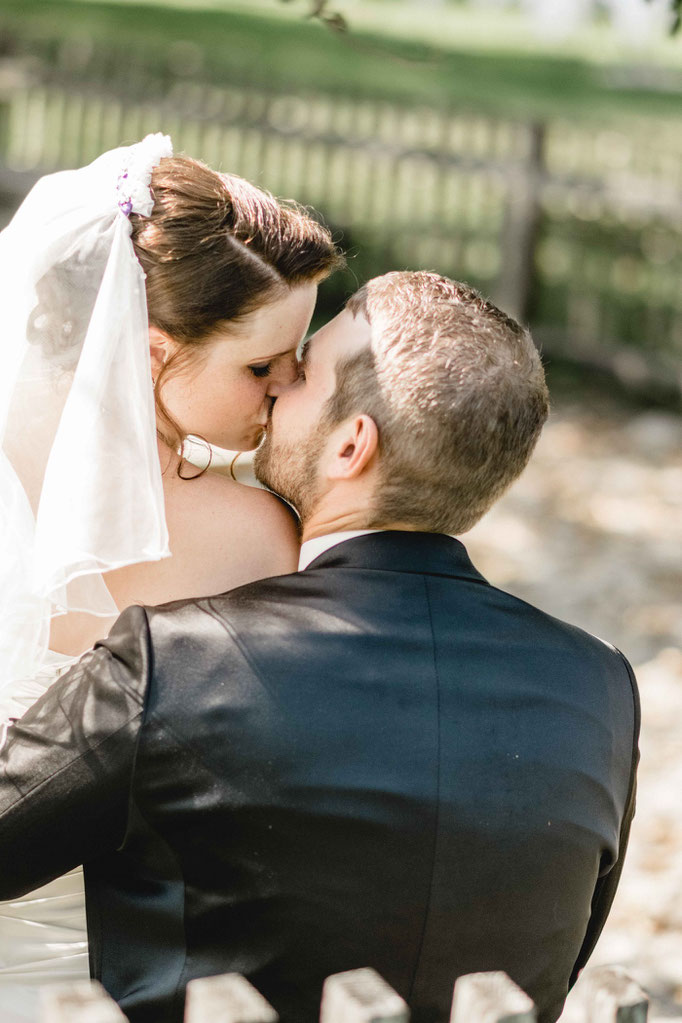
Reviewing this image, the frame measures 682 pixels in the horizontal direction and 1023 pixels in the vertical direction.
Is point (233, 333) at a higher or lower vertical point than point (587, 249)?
higher

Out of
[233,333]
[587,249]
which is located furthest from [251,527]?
[587,249]

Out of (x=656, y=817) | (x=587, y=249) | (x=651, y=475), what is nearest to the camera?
(x=656, y=817)

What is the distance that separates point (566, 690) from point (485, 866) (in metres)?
0.29

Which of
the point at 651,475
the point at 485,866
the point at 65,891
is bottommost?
the point at 651,475

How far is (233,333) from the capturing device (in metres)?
2.11

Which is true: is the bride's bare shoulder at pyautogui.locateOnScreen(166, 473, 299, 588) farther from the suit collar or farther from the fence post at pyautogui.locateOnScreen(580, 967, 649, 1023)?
Result: the fence post at pyautogui.locateOnScreen(580, 967, 649, 1023)

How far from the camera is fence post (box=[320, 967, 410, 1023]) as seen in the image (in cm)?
129

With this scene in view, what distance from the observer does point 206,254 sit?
205 centimetres

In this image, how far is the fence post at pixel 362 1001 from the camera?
1.29 m

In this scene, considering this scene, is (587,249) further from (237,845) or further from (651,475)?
(237,845)

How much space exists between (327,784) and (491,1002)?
1.22 ft

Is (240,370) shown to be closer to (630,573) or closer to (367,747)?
(367,747)

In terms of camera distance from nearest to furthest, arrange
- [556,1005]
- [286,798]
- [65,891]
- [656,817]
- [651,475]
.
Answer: [286,798]
[556,1005]
[65,891]
[656,817]
[651,475]

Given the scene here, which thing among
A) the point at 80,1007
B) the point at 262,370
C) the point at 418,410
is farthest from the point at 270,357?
the point at 80,1007
